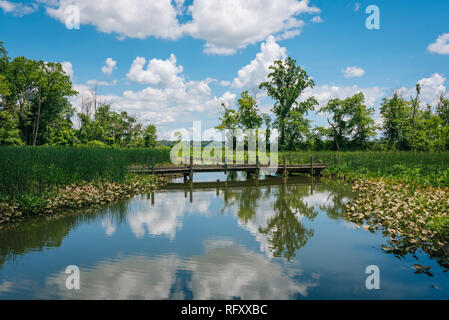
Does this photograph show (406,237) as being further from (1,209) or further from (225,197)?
(1,209)

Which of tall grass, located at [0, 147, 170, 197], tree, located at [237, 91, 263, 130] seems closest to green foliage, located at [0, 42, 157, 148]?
tree, located at [237, 91, 263, 130]

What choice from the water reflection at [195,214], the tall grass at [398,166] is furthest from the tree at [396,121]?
the water reflection at [195,214]

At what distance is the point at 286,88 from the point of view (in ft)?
130

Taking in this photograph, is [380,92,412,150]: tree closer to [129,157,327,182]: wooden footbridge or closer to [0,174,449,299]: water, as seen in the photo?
[129,157,327,182]: wooden footbridge

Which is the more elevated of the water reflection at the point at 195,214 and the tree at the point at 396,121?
the tree at the point at 396,121

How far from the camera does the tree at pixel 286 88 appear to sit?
3950 centimetres

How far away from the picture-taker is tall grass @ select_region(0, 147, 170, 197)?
839 cm

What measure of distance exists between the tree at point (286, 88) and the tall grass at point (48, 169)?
2923 centimetres

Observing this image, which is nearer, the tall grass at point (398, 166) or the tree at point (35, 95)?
the tall grass at point (398, 166)

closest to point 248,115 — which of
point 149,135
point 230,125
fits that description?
point 230,125

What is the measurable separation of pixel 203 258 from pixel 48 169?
7276mm

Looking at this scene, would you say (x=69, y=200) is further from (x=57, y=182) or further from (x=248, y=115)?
(x=248, y=115)

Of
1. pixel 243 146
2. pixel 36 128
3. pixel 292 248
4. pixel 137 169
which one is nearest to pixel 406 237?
pixel 292 248

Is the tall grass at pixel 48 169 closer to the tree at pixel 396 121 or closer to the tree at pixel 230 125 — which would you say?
the tree at pixel 230 125
